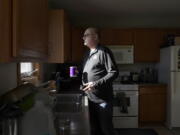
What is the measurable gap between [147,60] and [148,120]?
115cm

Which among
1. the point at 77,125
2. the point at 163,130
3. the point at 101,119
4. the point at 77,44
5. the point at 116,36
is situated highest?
the point at 116,36

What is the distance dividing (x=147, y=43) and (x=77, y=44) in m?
1.36

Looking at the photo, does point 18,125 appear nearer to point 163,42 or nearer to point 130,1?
point 130,1

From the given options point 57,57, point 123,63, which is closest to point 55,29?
point 57,57

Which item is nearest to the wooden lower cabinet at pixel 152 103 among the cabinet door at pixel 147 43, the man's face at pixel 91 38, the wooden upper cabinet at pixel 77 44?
the cabinet door at pixel 147 43

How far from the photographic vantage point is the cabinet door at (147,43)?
417cm

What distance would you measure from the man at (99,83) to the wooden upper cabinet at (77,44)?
1822 millimetres

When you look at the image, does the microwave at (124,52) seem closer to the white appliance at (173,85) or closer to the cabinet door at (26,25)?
the white appliance at (173,85)

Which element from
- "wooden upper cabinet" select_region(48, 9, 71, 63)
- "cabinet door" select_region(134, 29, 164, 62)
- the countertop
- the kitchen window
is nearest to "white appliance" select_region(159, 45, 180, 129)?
"cabinet door" select_region(134, 29, 164, 62)

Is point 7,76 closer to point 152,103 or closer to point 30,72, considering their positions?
point 30,72

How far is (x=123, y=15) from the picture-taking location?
14.2 feet

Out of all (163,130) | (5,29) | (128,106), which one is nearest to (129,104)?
(128,106)

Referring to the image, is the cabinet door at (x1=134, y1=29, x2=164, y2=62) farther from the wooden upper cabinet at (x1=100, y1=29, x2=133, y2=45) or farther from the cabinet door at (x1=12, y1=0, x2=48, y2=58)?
the cabinet door at (x1=12, y1=0, x2=48, y2=58)

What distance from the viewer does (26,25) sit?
0.97 metres
